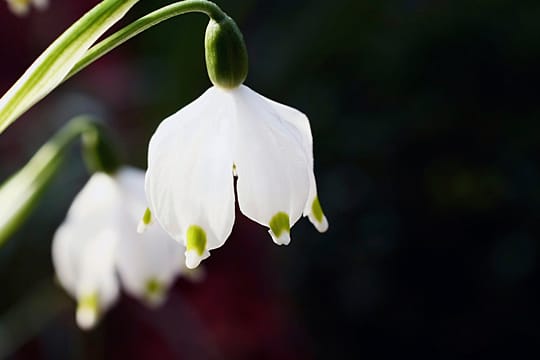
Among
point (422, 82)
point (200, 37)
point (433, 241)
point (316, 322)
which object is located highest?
point (200, 37)

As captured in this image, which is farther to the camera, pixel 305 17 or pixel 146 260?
pixel 305 17

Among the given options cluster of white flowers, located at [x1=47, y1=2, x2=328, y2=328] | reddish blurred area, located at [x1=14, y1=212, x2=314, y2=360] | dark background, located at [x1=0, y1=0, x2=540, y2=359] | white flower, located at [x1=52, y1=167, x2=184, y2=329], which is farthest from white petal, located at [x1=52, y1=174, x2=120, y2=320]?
reddish blurred area, located at [x1=14, y1=212, x2=314, y2=360]

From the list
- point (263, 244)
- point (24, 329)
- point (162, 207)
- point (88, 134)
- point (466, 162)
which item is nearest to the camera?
point (162, 207)

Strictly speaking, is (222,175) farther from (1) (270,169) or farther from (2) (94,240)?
(2) (94,240)

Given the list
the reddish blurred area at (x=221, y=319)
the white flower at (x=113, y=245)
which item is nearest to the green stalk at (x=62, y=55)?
the white flower at (x=113, y=245)

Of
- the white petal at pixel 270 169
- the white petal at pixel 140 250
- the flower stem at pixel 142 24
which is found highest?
the flower stem at pixel 142 24

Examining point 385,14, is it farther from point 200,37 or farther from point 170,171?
point 170,171

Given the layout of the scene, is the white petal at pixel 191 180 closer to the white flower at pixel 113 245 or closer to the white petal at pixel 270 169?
the white petal at pixel 270 169

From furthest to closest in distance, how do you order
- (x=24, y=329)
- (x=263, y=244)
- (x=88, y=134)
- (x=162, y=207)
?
1. (x=263, y=244)
2. (x=24, y=329)
3. (x=88, y=134)
4. (x=162, y=207)

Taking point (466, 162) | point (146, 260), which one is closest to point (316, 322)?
point (466, 162)
